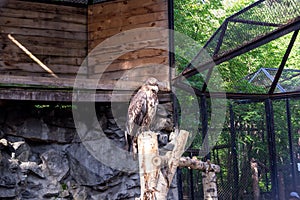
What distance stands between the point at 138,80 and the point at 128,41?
515 millimetres

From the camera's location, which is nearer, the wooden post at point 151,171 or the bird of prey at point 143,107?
the wooden post at point 151,171

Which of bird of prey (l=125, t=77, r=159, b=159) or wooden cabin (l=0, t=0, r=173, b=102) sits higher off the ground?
wooden cabin (l=0, t=0, r=173, b=102)

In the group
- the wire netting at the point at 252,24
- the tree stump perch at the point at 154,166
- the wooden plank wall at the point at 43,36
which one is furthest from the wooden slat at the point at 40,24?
the tree stump perch at the point at 154,166

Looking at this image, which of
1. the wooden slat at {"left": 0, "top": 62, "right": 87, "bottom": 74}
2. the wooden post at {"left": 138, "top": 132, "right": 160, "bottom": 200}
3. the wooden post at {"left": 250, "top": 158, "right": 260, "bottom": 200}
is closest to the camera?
the wooden post at {"left": 138, "top": 132, "right": 160, "bottom": 200}

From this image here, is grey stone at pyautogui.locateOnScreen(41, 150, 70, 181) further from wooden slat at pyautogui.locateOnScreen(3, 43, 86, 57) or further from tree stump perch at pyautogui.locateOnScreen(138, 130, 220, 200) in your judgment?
tree stump perch at pyautogui.locateOnScreen(138, 130, 220, 200)

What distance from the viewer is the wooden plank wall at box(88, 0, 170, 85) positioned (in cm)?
431

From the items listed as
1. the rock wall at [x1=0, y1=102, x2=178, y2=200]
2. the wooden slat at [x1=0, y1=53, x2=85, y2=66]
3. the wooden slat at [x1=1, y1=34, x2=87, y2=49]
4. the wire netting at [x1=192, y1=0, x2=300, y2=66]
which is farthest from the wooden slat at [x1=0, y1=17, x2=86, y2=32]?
the wire netting at [x1=192, y1=0, x2=300, y2=66]

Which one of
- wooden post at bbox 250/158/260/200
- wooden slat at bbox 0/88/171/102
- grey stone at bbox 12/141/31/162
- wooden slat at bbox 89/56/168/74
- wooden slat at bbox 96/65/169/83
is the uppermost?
wooden slat at bbox 89/56/168/74

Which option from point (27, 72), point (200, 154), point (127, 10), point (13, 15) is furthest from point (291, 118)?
point (13, 15)

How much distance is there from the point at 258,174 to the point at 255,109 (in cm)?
87

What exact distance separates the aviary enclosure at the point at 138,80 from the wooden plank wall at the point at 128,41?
0.01m

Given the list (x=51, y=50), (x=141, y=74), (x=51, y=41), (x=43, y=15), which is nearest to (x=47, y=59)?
(x=51, y=50)

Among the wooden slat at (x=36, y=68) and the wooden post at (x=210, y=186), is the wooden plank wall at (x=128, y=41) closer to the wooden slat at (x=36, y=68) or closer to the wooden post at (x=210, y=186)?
the wooden slat at (x=36, y=68)

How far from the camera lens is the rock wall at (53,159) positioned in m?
3.70
